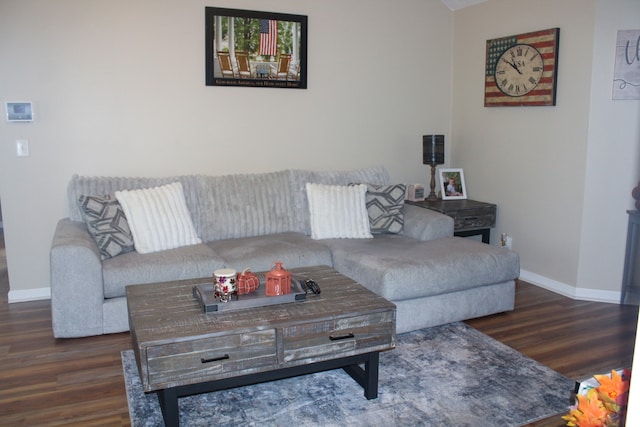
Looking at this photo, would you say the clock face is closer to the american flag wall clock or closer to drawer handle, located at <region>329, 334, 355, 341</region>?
the american flag wall clock

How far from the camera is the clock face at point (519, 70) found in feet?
14.0

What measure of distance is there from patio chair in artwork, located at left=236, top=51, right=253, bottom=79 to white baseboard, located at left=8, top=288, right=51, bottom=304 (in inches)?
84.8

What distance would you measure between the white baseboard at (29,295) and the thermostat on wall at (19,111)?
47.5 inches

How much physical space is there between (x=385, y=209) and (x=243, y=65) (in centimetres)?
156

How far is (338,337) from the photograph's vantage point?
2.51 m

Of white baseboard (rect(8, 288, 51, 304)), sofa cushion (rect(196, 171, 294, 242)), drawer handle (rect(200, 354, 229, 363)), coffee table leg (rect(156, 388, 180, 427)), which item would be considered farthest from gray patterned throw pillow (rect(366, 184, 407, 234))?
white baseboard (rect(8, 288, 51, 304))

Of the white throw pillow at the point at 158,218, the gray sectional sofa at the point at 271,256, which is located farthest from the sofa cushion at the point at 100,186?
the white throw pillow at the point at 158,218

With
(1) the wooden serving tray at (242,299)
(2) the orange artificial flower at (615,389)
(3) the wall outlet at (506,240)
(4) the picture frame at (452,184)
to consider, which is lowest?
(3) the wall outlet at (506,240)

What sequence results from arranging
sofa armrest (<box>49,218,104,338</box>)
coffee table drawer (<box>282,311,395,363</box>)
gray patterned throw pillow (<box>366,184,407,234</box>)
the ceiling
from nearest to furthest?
coffee table drawer (<box>282,311,395,363</box>)
sofa armrest (<box>49,218,104,338</box>)
gray patterned throw pillow (<box>366,184,407,234</box>)
the ceiling

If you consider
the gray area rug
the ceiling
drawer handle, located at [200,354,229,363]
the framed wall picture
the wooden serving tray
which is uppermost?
the ceiling

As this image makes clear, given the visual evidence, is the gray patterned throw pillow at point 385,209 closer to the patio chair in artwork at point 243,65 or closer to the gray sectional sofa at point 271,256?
the gray sectional sofa at point 271,256

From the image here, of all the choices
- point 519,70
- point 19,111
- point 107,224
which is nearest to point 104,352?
point 107,224

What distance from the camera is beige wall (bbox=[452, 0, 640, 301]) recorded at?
385 cm

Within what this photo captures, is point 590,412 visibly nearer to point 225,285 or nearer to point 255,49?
point 225,285
